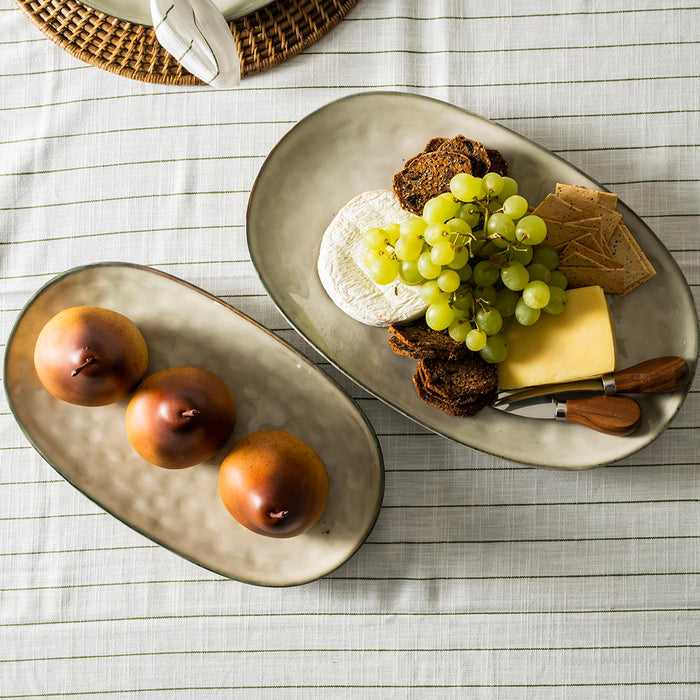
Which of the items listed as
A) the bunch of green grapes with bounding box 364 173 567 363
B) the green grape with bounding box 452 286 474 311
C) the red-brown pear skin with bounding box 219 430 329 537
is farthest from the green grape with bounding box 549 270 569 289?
the red-brown pear skin with bounding box 219 430 329 537

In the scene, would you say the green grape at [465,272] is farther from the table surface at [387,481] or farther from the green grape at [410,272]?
the table surface at [387,481]

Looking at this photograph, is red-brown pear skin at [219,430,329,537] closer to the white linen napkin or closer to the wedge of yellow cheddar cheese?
the wedge of yellow cheddar cheese

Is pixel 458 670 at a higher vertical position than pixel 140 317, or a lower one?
lower

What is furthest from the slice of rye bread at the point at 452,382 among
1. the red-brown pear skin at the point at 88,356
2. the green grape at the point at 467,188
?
the red-brown pear skin at the point at 88,356

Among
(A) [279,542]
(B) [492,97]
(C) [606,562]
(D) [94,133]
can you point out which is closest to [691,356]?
(C) [606,562]

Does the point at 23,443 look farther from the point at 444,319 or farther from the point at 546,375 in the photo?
the point at 546,375

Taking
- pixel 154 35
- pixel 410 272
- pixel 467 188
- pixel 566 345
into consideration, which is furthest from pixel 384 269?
pixel 154 35
